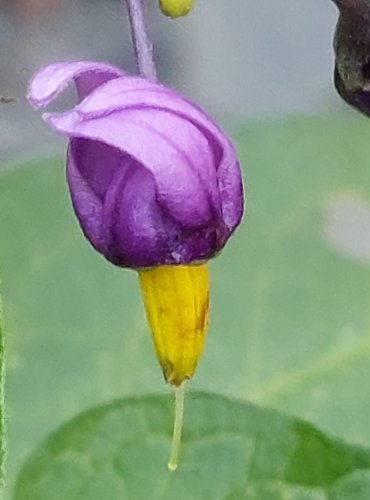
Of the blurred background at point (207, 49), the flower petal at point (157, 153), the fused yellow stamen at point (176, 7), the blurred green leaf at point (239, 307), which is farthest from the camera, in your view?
the blurred background at point (207, 49)

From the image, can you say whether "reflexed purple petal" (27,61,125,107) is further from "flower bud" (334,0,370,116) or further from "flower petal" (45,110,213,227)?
"flower bud" (334,0,370,116)

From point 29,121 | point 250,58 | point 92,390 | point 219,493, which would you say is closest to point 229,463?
point 219,493

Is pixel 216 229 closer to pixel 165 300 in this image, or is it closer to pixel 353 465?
pixel 165 300

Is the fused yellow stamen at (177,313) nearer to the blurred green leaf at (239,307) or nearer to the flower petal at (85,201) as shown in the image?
the flower petal at (85,201)

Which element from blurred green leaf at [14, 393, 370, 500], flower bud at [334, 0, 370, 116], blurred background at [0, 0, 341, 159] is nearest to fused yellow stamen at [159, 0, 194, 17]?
flower bud at [334, 0, 370, 116]

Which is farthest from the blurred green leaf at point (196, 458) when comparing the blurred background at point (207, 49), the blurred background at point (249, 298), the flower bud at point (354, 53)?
the blurred background at point (207, 49)

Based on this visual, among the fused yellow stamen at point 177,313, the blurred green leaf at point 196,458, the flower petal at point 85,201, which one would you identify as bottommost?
the blurred green leaf at point 196,458
